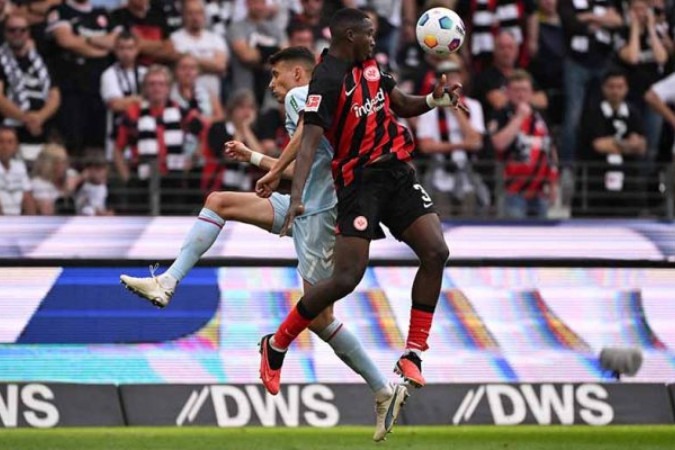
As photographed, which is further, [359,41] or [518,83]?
[518,83]

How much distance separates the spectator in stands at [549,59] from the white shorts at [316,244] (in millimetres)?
7447

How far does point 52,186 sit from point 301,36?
3.14 metres

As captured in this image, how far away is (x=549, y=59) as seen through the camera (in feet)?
56.0

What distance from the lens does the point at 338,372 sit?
1213 cm

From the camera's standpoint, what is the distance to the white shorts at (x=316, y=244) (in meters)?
9.93

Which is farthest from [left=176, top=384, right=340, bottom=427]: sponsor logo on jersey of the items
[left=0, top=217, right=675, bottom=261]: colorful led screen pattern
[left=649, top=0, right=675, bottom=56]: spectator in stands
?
[left=649, top=0, right=675, bottom=56]: spectator in stands

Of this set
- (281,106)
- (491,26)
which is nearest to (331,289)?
(281,106)

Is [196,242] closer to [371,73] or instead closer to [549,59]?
[371,73]

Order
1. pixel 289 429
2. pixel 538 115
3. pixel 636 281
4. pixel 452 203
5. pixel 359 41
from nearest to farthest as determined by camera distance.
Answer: pixel 359 41 < pixel 289 429 < pixel 636 281 < pixel 452 203 < pixel 538 115

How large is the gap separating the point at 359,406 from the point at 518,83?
17.2 feet

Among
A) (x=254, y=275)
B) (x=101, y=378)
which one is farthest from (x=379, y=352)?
(x=101, y=378)

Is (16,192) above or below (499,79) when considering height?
below

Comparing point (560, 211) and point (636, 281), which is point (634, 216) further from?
point (636, 281)

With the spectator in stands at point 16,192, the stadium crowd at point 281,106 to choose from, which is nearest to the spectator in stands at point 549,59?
the stadium crowd at point 281,106
